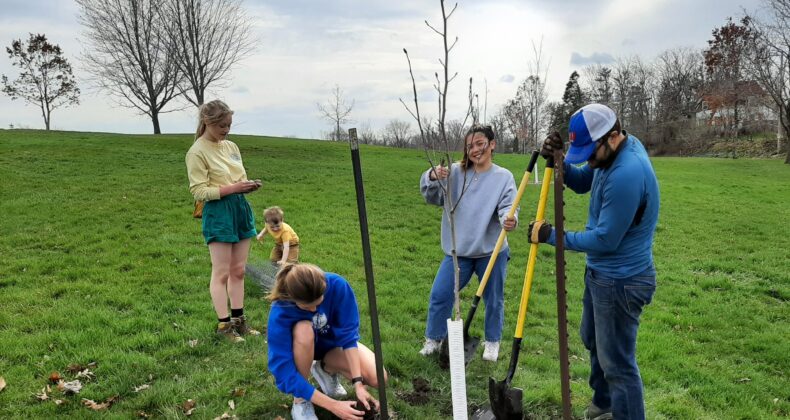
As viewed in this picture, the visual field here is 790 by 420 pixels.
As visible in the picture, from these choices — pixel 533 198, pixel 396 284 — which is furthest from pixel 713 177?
pixel 396 284

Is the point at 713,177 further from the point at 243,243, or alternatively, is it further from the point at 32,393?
the point at 32,393

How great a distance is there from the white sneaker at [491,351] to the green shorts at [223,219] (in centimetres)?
235

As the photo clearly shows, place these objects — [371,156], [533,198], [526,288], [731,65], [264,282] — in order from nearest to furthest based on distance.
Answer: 1. [526,288]
2. [264,282]
3. [533,198]
4. [371,156]
5. [731,65]

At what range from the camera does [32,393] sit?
345cm

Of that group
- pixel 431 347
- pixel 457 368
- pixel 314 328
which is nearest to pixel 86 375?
pixel 314 328

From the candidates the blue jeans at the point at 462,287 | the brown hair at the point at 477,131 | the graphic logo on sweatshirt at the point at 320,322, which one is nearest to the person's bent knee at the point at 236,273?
the graphic logo on sweatshirt at the point at 320,322

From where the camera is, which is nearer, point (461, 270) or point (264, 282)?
point (461, 270)

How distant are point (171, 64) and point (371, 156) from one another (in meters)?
12.7

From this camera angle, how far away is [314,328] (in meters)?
3.27

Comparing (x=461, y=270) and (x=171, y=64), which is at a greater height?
(x=171, y=64)

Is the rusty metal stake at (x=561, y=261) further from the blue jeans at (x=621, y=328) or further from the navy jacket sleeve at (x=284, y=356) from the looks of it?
the navy jacket sleeve at (x=284, y=356)

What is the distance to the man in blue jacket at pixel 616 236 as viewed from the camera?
8.05 ft

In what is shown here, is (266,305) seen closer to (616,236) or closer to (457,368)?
(457,368)

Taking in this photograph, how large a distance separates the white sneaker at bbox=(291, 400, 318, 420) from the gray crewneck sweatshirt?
5.17 ft
